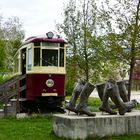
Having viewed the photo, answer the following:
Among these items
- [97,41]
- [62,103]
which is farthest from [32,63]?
[97,41]

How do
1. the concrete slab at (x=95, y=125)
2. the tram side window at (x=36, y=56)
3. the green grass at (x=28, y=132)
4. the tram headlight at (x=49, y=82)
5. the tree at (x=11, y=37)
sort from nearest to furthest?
1. the concrete slab at (x=95, y=125)
2. the green grass at (x=28, y=132)
3. the tram headlight at (x=49, y=82)
4. the tram side window at (x=36, y=56)
5. the tree at (x=11, y=37)

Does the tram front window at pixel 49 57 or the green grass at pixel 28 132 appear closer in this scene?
the green grass at pixel 28 132

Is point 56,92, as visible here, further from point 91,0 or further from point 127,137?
point 91,0

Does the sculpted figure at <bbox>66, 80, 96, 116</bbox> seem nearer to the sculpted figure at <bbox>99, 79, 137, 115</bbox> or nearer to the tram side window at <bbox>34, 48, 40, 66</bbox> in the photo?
the sculpted figure at <bbox>99, 79, 137, 115</bbox>

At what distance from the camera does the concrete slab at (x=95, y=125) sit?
9523mm

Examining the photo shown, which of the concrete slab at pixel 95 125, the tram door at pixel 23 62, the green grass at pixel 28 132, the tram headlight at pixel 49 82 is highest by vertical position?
the tram door at pixel 23 62

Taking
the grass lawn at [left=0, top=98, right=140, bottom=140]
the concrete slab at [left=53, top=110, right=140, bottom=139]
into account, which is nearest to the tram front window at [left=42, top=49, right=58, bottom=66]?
the grass lawn at [left=0, top=98, right=140, bottom=140]

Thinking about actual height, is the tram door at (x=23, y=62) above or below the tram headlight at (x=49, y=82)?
above

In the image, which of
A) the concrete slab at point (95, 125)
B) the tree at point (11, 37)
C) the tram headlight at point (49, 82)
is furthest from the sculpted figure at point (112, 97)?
the tree at point (11, 37)

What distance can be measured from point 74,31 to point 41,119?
1172 centimetres

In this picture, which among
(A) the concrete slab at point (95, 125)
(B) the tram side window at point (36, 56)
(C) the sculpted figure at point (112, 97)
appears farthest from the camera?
(B) the tram side window at point (36, 56)

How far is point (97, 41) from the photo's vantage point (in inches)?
835

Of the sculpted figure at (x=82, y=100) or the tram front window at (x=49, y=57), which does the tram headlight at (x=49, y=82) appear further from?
the sculpted figure at (x=82, y=100)

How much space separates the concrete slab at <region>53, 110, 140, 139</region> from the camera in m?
9.52
